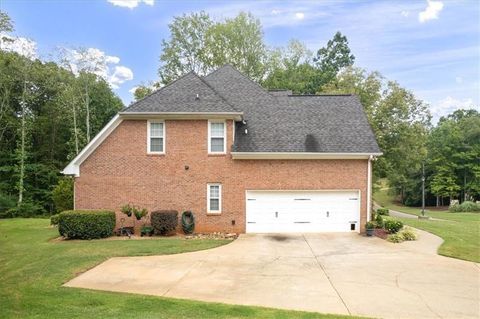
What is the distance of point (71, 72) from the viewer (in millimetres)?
35281

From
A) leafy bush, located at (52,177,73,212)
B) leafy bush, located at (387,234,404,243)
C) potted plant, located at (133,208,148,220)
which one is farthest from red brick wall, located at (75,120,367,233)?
leafy bush, located at (52,177,73,212)

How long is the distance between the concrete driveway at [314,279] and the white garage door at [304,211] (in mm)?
3594

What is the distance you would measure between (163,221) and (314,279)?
28.2 ft

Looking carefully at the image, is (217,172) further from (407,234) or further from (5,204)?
(5,204)

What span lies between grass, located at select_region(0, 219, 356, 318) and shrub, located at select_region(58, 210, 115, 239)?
5.59ft

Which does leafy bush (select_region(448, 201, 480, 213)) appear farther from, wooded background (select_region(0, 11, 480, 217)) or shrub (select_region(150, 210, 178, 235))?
shrub (select_region(150, 210, 178, 235))

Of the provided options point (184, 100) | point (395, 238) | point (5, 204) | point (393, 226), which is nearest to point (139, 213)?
point (184, 100)

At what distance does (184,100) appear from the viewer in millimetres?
18406

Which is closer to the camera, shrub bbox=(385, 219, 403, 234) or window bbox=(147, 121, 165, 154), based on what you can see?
shrub bbox=(385, 219, 403, 234)

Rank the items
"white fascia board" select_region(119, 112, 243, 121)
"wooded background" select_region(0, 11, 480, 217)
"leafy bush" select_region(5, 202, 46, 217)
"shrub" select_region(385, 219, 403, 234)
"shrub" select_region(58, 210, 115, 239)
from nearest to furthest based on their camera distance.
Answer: "shrub" select_region(58, 210, 115, 239) < "shrub" select_region(385, 219, 403, 234) < "white fascia board" select_region(119, 112, 243, 121) < "leafy bush" select_region(5, 202, 46, 217) < "wooded background" select_region(0, 11, 480, 217)

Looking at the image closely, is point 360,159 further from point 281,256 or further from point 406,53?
point 406,53

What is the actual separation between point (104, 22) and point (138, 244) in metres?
11.7

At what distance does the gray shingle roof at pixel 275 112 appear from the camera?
18.2 meters

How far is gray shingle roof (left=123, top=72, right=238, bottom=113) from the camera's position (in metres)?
17.9
